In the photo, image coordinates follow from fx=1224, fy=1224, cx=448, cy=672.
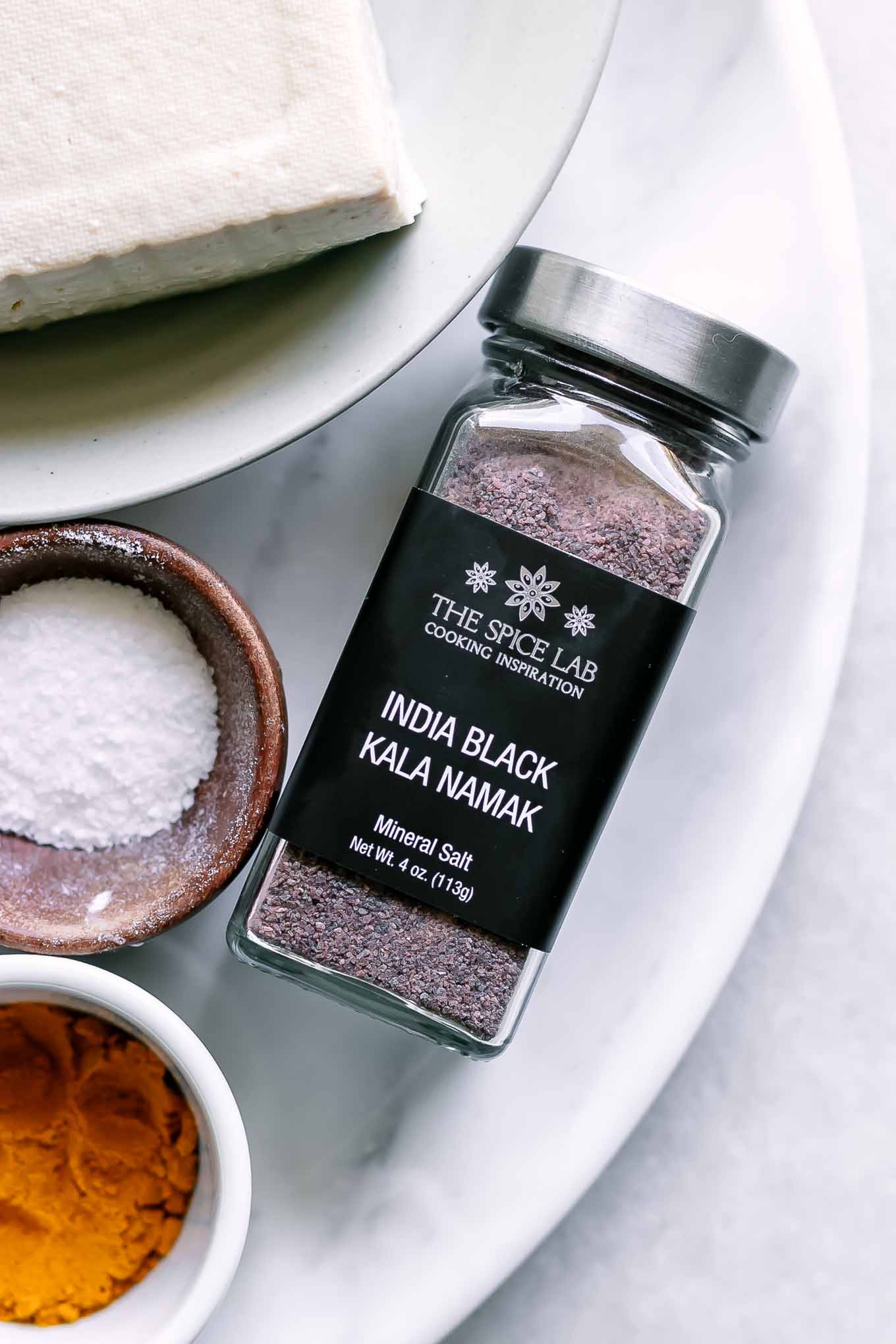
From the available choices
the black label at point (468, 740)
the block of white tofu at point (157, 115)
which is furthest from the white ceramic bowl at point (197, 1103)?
the block of white tofu at point (157, 115)

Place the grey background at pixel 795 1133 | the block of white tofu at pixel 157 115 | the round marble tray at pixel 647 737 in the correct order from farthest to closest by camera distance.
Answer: the grey background at pixel 795 1133, the round marble tray at pixel 647 737, the block of white tofu at pixel 157 115

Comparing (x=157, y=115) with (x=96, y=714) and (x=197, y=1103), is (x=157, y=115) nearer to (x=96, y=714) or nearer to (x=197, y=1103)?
(x=96, y=714)

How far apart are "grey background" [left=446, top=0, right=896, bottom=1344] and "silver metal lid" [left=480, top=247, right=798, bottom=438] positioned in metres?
0.29

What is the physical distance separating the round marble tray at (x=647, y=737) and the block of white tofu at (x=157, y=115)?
21 cm

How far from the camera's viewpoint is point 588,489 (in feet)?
2.41

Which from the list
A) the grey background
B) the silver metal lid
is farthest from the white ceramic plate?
the grey background

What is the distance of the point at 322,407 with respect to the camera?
0.74 m

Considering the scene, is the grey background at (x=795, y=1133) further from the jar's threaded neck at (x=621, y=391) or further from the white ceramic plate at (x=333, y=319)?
the white ceramic plate at (x=333, y=319)

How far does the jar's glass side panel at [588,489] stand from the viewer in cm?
73

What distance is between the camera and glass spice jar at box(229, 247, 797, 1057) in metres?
0.73

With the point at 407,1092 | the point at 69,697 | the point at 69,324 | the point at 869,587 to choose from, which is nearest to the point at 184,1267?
the point at 407,1092

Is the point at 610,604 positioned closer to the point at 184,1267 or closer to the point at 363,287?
the point at 363,287

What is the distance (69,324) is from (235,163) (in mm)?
176

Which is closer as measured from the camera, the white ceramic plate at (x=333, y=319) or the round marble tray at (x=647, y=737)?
the white ceramic plate at (x=333, y=319)
